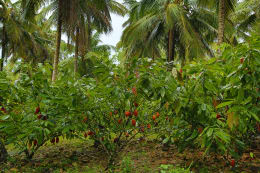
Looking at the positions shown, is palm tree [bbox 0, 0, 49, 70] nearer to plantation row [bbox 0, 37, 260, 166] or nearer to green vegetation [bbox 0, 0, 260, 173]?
green vegetation [bbox 0, 0, 260, 173]

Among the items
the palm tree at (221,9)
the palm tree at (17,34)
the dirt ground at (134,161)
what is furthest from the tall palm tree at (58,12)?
the palm tree at (221,9)

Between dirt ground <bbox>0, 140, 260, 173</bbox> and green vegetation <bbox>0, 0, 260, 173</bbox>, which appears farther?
dirt ground <bbox>0, 140, 260, 173</bbox>

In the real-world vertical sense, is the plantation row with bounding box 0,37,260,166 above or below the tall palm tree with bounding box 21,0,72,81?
below

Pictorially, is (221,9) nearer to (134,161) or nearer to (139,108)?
(139,108)

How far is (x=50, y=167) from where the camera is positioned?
351cm

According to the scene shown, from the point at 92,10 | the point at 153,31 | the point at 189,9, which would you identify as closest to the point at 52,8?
the point at 92,10

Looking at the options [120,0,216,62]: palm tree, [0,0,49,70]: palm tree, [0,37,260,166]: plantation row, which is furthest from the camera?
[0,0,49,70]: palm tree

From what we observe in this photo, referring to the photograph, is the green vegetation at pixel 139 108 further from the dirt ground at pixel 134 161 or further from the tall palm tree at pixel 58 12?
the tall palm tree at pixel 58 12

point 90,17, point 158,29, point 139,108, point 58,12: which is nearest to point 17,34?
point 90,17

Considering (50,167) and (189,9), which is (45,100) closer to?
(50,167)

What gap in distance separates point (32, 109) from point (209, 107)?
6.71 feet

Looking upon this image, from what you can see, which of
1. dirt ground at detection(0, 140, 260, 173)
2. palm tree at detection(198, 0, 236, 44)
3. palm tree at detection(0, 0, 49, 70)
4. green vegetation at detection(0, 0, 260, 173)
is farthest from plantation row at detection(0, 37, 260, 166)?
palm tree at detection(0, 0, 49, 70)

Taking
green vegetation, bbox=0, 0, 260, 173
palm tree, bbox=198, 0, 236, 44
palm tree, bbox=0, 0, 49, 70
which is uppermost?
palm tree, bbox=0, 0, 49, 70

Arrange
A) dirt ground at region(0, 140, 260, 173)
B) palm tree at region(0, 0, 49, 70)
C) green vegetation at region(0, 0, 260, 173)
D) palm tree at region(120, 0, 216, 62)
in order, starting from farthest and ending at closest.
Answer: palm tree at region(0, 0, 49, 70)
palm tree at region(120, 0, 216, 62)
dirt ground at region(0, 140, 260, 173)
green vegetation at region(0, 0, 260, 173)
